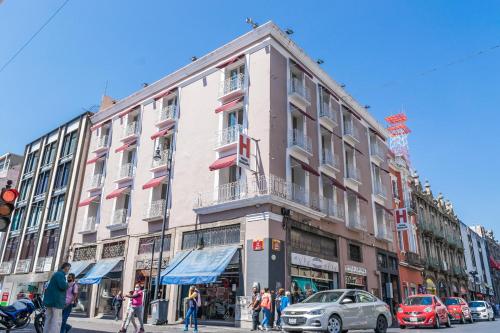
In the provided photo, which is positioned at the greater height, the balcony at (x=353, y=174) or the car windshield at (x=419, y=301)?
the balcony at (x=353, y=174)

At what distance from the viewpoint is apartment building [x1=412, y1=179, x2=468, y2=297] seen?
37969 millimetres

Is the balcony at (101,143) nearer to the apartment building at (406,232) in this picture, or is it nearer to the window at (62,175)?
the window at (62,175)

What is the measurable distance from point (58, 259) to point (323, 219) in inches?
770

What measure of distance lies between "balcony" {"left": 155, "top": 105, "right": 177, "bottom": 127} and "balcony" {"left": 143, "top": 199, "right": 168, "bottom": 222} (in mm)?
5179

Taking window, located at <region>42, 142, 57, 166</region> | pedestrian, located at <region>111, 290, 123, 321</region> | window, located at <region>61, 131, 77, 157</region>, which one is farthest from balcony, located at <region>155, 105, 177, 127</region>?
window, located at <region>42, 142, 57, 166</region>

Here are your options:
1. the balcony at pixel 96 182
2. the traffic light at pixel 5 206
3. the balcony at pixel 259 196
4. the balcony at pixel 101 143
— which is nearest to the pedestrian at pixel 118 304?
the balcony at pixel 259 196

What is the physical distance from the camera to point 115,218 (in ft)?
83.7

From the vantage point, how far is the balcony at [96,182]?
91.6 feet

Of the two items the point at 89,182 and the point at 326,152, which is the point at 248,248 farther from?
the point at 89,182

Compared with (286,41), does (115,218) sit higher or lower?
lower

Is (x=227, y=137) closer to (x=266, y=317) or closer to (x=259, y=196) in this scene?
(x=259, y=196)

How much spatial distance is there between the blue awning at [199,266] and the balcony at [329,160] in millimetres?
8108

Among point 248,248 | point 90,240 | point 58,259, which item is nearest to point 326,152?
point 248,248

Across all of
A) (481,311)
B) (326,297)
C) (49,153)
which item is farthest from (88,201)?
(481,311)
